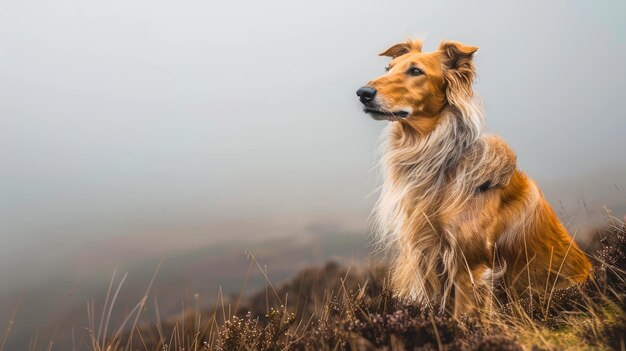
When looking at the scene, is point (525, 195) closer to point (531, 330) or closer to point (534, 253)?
point (534, 253)

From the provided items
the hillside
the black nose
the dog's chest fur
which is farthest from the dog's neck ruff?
the black nose

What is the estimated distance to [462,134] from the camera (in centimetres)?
446

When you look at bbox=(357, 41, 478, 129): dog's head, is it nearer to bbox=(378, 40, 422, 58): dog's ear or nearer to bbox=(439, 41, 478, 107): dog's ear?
bbox=(439, 41, 478, 107): dog's ear

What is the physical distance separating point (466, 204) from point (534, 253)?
2.26 ft

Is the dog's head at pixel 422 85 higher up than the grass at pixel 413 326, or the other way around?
the dog's head at pixel 422 85

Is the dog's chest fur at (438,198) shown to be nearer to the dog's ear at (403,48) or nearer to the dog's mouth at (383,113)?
the dog's mouth at (383,113)

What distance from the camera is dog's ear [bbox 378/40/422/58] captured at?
5069 mm

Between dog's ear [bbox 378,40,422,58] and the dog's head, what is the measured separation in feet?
0.94

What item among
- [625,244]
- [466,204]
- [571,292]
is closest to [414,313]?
[466,204]

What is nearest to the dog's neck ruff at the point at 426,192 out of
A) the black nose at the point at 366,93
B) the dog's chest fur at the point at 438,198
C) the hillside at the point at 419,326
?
the dog's chest fur at the point at 438,198

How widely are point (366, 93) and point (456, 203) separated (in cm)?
104

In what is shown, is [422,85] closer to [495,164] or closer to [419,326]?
[495,164]

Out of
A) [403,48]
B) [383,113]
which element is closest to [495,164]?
[383,113]

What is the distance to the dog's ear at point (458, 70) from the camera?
4.51 m
